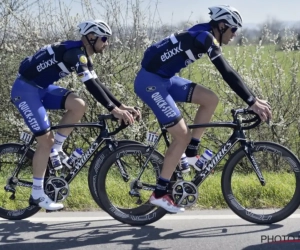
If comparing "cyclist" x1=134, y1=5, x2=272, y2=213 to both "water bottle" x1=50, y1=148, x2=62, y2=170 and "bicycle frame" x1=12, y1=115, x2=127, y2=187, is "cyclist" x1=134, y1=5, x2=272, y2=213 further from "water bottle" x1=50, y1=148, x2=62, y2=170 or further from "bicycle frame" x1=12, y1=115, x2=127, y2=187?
"water bottle" x1=50, y1=148, x2=62, y2=170

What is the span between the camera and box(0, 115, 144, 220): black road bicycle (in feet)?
20.0

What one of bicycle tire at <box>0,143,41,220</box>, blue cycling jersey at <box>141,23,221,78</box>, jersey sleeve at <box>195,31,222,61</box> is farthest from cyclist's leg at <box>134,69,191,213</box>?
bicycle tire at <box>0,143,41,220</box>

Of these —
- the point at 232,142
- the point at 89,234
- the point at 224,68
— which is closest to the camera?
the point at 224,68

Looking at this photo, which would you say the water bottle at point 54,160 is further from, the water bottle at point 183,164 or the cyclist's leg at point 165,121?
the water bottle at point 183,164

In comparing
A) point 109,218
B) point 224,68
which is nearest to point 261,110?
point 224,68

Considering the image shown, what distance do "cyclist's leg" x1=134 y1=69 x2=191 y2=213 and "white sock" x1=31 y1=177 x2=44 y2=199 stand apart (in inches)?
42.8

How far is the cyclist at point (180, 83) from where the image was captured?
559 cm

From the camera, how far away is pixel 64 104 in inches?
244

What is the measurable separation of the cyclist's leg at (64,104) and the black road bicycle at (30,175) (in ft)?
0.42

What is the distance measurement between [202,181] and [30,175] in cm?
187

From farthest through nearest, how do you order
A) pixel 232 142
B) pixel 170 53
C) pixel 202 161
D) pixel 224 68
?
pixel 202 161 < pixel 232 142 < pixel 170 53 < pixel 224 68

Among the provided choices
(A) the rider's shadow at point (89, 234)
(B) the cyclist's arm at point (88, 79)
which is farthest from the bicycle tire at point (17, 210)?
(B) the cyclist's arm at point (88, 79)

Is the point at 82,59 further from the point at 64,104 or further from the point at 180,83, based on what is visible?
the point at 180,83

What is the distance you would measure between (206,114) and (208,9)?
1030 millimetres
